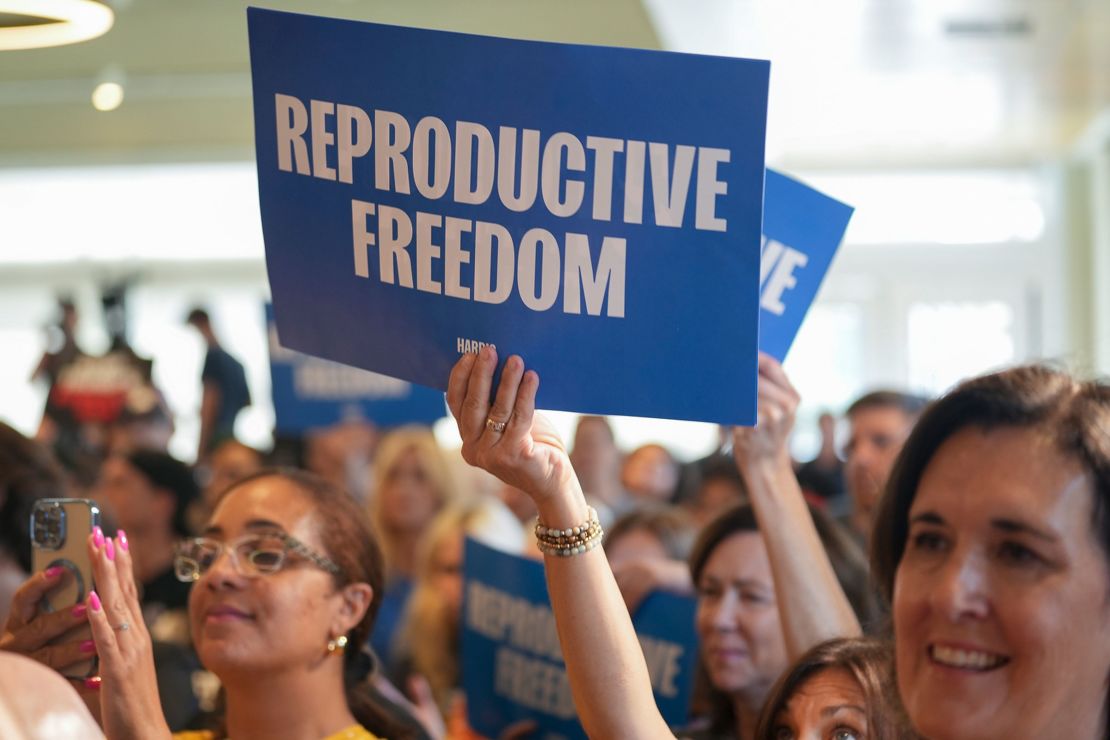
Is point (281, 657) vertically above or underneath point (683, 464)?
above

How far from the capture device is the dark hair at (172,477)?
4410 mm

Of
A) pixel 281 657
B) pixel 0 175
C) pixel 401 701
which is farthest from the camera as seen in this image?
pixel 0 175

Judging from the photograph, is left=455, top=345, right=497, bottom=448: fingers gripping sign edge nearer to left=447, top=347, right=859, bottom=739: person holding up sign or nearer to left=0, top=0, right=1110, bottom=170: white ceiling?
left=447, top=347, right=859, bottom=739: person holding up sign

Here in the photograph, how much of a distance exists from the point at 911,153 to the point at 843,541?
9465 millimetres

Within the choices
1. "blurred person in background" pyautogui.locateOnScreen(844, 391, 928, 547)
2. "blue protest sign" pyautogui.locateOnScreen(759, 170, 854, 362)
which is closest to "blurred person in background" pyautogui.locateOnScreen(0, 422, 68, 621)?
"blue protest sign" pyautogui.locateOnScreen(759, 170, 854, 362)

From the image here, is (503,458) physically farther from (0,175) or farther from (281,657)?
(0,175)

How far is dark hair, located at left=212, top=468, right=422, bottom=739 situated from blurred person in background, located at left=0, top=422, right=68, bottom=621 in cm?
34

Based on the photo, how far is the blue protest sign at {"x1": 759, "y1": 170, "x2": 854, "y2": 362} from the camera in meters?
2.21

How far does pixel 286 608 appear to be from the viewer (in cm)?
222

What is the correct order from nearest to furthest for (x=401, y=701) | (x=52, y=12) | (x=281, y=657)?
1. (x=52, y=12)
2. (x=281, y=657)
3. (x=401, y=701)

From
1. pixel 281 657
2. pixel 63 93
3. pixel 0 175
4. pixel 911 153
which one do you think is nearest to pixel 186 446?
pixel 0 175

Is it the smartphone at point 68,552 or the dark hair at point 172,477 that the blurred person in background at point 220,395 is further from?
the smartphone at point 68,552

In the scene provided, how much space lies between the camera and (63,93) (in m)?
5.81

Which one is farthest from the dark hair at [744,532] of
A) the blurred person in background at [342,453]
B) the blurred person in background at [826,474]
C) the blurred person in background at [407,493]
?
the blurred person in background at [342,453]
